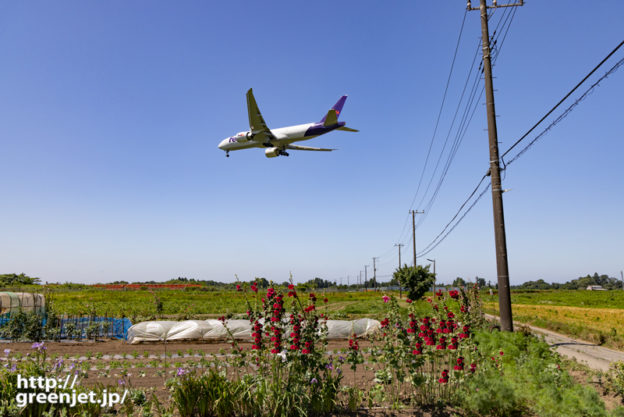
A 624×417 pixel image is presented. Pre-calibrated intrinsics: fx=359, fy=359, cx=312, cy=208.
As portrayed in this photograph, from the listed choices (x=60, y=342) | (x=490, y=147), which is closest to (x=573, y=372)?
(x=490, y=147)

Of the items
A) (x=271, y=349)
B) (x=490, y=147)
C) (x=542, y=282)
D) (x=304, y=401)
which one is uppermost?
(x=490, y=147)

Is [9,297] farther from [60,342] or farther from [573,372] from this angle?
[573,372]

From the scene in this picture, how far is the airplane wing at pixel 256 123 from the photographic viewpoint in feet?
56.5

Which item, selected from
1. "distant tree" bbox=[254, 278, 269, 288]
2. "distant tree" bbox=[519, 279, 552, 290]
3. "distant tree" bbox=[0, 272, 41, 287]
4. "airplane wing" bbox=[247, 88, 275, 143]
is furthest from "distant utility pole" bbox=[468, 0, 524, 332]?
"distant tree" bbox=[519, 279, 552, 290]

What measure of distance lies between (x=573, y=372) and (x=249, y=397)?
284 inches

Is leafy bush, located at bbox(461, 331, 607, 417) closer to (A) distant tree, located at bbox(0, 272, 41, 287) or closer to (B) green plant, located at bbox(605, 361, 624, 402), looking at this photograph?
(B) green plant, located at bbox(605, 361, 624, 402)

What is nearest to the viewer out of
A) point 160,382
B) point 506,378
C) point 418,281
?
point 506,378

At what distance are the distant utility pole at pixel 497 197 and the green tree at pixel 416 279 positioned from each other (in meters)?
27.3

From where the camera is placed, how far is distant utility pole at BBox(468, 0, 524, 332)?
31.7 ft

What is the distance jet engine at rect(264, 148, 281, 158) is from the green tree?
75.6ft

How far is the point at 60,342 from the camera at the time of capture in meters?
14.2

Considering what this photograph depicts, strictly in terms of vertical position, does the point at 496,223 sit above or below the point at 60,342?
above

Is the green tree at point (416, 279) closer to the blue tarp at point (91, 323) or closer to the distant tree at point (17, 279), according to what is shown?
the blue tarp at point (91, 323)

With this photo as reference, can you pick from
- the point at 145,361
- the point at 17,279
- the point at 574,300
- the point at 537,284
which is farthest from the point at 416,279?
the point at 537,284
